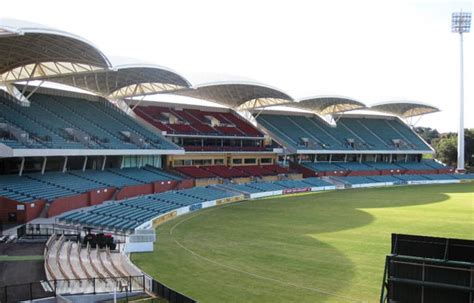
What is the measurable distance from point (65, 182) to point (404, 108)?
7654 centimetres

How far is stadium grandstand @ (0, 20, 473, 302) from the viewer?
1297 inches

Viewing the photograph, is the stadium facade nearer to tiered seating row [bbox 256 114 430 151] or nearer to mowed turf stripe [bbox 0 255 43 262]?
tiered seating row [bbox 256 114 430 151]

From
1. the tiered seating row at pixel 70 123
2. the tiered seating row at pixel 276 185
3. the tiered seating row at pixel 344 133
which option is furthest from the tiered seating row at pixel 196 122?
the tiered seating row at pixel 276 185

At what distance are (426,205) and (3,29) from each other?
4002 centimetres

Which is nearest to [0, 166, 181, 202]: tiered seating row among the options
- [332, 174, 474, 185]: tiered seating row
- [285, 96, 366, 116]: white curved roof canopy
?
[332, 174, 474, 185]: tiered seating row

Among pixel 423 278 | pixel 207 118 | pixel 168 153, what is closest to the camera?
pixel 423 278

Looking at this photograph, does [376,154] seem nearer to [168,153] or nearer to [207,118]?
[207,118]

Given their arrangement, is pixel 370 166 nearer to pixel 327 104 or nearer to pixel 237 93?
pixel 327 104

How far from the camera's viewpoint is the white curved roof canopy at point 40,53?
3141 cm

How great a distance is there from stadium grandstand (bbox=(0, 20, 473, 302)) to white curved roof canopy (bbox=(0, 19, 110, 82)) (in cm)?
Result: 11

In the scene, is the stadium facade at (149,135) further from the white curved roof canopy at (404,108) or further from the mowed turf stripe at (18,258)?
the mowed turf stripe at (18,258)

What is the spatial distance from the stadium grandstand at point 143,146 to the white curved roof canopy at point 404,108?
268 millimetres

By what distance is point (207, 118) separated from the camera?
74.4 m

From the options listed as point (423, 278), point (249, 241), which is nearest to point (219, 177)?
point (249, 241)
